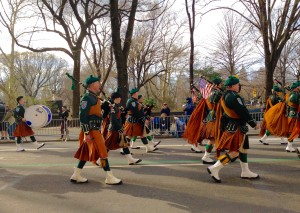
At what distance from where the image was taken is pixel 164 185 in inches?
247

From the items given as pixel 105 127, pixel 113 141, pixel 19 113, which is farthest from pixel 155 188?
pixel 19 113

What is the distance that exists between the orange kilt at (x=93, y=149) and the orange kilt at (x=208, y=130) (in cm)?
292

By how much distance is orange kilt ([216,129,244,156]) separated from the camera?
6223 mm

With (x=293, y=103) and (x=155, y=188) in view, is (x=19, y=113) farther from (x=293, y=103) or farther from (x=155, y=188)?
(x=293, y=103)

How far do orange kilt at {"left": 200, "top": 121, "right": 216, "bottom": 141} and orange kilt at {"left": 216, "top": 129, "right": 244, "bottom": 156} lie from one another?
5.80ft

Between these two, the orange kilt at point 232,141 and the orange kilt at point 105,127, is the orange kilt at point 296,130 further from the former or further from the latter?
the orange kilt at point 105,127

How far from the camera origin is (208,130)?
8.36 m

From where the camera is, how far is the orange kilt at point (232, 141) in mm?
6223

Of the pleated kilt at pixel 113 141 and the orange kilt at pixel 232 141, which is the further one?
the pleated kilt at pixel 113 141

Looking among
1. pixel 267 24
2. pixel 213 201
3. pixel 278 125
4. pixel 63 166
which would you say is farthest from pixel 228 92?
pixel 267 24

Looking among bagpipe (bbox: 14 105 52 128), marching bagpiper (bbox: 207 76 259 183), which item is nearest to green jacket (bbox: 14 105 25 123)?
bagpipe (bbox: 14 105 52 128)

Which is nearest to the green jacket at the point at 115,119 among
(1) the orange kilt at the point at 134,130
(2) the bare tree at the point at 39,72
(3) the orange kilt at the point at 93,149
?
(3) the orange kilt at the point at 93,149

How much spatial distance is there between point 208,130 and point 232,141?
6.91 feet

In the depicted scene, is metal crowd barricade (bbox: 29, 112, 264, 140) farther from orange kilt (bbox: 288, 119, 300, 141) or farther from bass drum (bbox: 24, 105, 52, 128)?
orange kilt (bbox: 288, 119, 300, 141)
